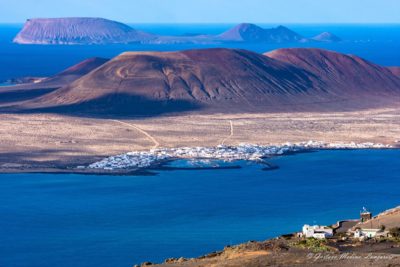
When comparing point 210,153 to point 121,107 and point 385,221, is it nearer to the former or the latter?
point 121,107

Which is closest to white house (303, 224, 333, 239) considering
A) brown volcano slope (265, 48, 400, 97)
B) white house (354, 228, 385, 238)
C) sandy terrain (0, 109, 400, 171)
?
white house (354, 228, 385, 238)

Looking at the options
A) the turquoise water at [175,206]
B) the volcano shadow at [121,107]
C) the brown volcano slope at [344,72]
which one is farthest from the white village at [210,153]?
the brown volcano slope at [344,72]

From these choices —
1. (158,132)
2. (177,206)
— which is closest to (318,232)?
(177,206)

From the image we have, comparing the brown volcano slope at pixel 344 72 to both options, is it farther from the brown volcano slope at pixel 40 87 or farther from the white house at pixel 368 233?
the white house at pixel 368 233

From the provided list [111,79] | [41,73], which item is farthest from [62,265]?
[41,73]

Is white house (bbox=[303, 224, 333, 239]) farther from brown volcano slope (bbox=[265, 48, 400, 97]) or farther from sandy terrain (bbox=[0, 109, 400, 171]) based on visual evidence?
brown volcano slope (bbox=[265, 48, 400, 97])
